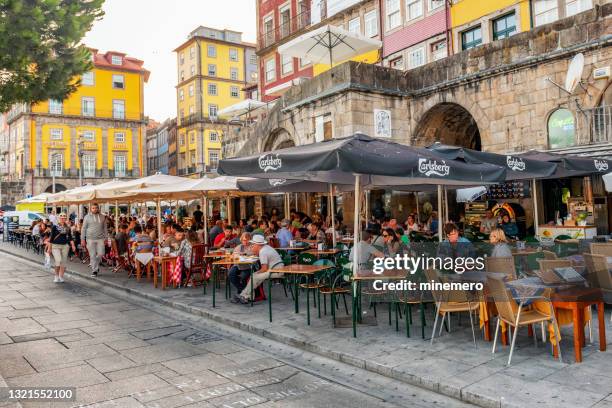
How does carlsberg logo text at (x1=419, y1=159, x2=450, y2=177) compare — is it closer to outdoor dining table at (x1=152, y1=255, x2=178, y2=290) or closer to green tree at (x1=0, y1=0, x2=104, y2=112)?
outdoor dining table at (x1=152, y1=255, x2=178, y2=290)

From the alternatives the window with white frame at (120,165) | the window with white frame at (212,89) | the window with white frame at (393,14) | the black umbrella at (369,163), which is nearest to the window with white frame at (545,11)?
the window with white frame at (393,14)

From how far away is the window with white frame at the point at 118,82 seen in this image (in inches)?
2343

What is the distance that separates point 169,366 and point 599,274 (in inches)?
241

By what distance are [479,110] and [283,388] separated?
12951 millimetres

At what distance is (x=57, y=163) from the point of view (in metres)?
53.2

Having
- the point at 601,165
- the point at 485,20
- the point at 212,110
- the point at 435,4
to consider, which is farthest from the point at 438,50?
the point at 212,110

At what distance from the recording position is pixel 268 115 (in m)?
20.0

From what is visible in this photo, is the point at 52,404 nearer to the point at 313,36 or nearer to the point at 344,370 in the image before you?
the point at 344,370

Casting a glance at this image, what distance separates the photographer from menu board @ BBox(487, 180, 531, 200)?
14391 millimetres

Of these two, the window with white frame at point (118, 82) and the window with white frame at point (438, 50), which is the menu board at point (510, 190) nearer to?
the window with white frame at point (438, 50)

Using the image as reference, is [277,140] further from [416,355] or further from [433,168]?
[416,355]

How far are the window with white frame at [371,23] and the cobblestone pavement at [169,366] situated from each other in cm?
1968

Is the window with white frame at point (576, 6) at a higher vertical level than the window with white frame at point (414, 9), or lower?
lower

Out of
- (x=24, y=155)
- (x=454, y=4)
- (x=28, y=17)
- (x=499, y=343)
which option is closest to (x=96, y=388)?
(x=499, y=343)
